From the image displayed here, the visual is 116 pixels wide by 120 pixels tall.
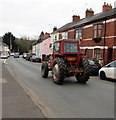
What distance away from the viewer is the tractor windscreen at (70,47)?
31.9ft

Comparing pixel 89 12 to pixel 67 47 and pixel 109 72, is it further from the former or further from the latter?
pixel 67 47

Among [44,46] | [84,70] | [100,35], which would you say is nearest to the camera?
[84,70]

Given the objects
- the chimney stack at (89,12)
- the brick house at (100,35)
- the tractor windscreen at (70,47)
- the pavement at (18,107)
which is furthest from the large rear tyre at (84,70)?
the chimney stack at (89,12)

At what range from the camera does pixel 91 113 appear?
193 inches

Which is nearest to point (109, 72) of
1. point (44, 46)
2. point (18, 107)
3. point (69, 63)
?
point (69, 63)

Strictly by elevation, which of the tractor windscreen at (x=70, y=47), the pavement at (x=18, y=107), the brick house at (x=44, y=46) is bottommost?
the pavement at (x=18, y=107)

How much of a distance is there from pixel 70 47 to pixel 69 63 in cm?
95

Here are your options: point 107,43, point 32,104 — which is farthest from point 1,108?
point 107,43

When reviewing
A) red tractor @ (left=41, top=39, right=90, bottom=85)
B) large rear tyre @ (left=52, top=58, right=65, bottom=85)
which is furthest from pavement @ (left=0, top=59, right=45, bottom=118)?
red tractor @ (left=41, top=39, right=90, bottom=85)

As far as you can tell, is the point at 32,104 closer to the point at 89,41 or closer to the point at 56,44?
the point at 56,44

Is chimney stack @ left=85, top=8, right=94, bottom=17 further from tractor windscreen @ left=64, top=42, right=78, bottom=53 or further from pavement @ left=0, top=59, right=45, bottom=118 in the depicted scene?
pavement @ left=0, top=59, right=45, bottom=118

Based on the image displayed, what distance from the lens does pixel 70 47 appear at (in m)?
9.85

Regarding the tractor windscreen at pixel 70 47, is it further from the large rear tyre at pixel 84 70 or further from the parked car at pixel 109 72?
the parked car at pixel 109 72

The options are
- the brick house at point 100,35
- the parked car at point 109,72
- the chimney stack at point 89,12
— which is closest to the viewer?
the parked car at point 109,72
